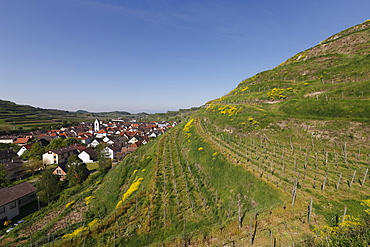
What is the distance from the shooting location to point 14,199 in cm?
3394

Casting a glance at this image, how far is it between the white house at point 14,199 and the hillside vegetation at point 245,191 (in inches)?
254

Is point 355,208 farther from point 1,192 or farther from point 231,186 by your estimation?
point 1,192

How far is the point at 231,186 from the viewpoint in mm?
19359

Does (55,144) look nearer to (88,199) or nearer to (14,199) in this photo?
(14,199)

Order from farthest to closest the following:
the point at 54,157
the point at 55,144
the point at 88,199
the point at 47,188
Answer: the point at 55,144
the point at 54,157
the point at 47,188
the point at 88,199

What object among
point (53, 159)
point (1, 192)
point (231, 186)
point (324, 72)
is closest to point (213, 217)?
point (231, 186)

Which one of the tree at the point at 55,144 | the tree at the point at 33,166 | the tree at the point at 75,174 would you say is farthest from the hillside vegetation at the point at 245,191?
the tree at the point at 55,144

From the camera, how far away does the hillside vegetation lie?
12.1 meters

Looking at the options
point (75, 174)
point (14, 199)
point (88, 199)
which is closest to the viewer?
point (88, 199)

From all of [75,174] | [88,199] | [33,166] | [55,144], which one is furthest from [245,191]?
[55,144]

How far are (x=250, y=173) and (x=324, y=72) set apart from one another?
2374 inches

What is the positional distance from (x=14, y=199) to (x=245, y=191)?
4631cm

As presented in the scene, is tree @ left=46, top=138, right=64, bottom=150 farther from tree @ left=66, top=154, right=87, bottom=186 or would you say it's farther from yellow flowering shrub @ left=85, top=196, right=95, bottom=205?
yellow flowering shrub @ left=85, top=196, right=95, bottom=205

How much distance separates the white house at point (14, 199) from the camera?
105 ft
